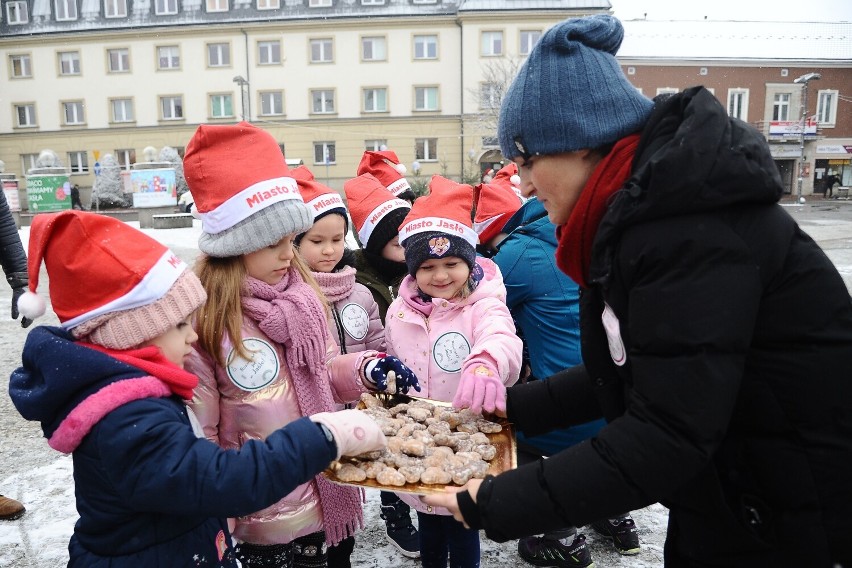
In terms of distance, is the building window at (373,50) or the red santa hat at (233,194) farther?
the building window at (373,50)

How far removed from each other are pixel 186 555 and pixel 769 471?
4.65 ft

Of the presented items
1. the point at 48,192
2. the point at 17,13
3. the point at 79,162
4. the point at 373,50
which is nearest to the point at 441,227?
the point at 48,192

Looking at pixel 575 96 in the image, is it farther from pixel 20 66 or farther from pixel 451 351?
pixel 20 66

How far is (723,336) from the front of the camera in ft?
3.67

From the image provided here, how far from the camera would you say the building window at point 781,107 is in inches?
1469

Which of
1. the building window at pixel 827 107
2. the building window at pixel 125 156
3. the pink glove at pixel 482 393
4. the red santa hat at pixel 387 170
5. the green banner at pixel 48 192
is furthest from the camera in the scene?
the building window at pixel 827 107

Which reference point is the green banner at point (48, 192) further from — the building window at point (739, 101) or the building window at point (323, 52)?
the building window at point (739, 101)

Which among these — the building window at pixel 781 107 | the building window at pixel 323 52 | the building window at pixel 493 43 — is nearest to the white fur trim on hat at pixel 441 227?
the building window at pixel 493 43

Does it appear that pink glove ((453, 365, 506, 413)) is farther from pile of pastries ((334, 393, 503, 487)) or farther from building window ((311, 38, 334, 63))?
building window ((311, 38, 334, 63))

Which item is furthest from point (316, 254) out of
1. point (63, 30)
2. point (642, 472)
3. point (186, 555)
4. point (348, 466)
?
point (63, 30)

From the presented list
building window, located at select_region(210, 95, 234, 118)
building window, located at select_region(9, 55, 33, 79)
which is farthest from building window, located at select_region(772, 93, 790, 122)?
building window, located at select_region(9, 55, 33, 79)

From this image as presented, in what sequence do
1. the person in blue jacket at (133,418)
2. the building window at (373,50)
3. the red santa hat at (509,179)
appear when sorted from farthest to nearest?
the building window at (373,50)
the red santa hat at (509,179)
the person in blue jacket at (133,418)

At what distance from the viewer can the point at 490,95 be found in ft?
111

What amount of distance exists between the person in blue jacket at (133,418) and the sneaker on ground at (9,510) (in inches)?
80.1
